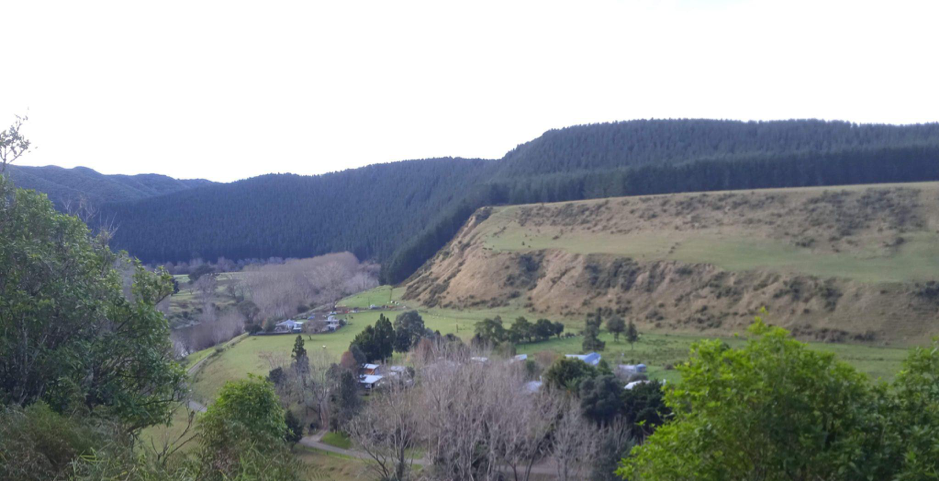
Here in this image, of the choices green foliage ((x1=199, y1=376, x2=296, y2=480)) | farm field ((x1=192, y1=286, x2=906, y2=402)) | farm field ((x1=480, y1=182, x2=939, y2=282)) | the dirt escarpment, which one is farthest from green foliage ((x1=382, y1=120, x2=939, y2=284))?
green foliage ((x1=199, y1=376, x2=296, y2=480))

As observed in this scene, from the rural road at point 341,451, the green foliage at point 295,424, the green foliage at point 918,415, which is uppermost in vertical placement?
the green foliage at point 918,415

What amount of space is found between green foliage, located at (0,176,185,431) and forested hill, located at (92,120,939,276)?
59739 millimetres

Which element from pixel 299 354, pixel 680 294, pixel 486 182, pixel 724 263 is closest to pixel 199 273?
pixel 486 182

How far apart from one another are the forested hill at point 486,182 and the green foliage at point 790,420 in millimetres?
63457

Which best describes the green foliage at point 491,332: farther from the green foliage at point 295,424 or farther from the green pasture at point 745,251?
the green pasture at point 745,251

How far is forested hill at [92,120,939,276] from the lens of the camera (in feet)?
210

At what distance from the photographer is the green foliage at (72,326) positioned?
7203mm

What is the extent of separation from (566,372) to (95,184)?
83.3 m

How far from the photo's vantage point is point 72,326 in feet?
25.4

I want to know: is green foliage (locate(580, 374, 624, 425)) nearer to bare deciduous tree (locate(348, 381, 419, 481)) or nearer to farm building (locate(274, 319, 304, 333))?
bare deciduous tree (locate(348, 381, 419, 481))

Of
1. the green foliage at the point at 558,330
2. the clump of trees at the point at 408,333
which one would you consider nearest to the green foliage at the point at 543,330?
the green foliage at the point at 558,330

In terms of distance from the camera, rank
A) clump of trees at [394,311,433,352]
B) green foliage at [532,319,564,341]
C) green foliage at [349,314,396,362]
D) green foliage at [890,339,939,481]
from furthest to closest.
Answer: green foliage at [532,319,564,341]
clump of trees at [394,311,433,352]
green foliage at [349,314,396,362]
green foliage at [890,339,939,481]

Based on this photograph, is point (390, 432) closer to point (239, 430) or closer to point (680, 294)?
point (239, 430)

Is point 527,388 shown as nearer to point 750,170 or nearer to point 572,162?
point 750,170
